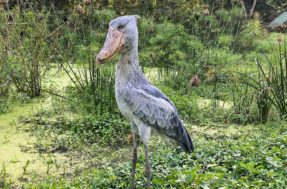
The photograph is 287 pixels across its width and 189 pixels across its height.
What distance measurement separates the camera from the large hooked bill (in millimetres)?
3053

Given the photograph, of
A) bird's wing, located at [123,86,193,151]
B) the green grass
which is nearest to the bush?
the green grass

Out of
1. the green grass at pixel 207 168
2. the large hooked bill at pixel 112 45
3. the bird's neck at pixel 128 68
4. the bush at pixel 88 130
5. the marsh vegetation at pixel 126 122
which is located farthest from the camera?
the bush at pixel 88 130

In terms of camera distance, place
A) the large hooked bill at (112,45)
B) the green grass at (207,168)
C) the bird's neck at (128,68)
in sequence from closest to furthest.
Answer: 1. the large hooked bill at (112,45)
2. the bird's neck at (128,68)
3. the green grass at (207,168)

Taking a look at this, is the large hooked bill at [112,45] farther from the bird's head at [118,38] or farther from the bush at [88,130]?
the bush at [88,130]

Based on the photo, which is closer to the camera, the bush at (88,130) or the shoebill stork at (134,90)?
the shoebill stork at (134,90)

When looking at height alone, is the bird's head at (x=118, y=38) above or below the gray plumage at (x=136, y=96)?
above

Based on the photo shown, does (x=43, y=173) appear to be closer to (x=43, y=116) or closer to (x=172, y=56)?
(x=43, y=116)

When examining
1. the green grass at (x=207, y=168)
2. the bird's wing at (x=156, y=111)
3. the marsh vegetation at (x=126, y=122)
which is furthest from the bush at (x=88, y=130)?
the bird's wing at (x=156, y=111)

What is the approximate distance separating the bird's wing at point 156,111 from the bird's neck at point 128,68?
7cm

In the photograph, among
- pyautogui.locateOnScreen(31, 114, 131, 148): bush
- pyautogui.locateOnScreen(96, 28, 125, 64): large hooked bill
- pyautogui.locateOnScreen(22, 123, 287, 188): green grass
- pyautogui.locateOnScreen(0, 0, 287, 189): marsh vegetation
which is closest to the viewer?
pyautogui.locateOnScreen(96, 28, 125, 64): large hooked bill

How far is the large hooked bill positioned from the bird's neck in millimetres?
85

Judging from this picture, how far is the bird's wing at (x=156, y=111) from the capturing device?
3.18m

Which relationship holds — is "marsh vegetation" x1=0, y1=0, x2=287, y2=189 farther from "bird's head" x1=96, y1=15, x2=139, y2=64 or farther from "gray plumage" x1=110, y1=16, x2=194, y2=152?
"bird's head" x1=96, y1=15, x2=139, y2=64

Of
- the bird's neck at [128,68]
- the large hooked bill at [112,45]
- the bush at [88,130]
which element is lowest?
the bush at [88,130]
